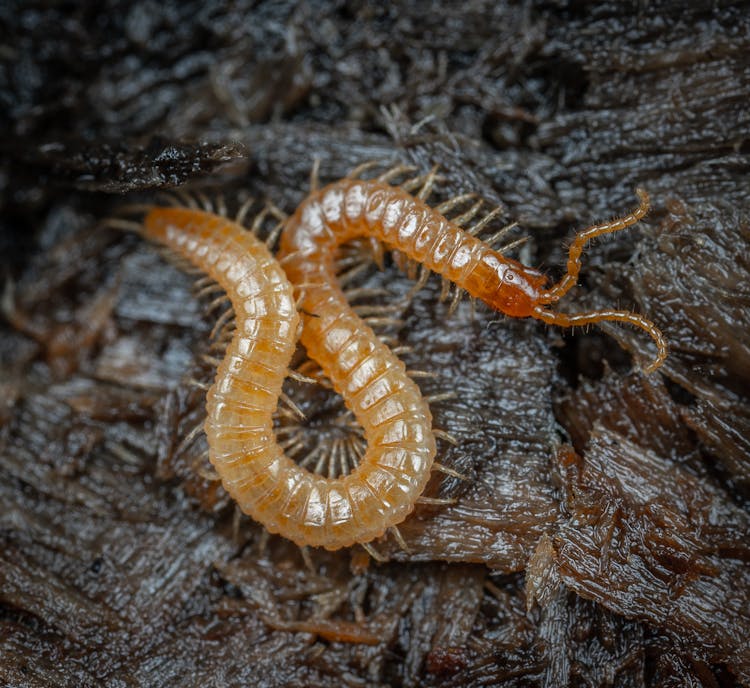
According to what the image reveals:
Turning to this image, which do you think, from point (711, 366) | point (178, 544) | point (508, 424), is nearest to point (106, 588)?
point (178, 544)

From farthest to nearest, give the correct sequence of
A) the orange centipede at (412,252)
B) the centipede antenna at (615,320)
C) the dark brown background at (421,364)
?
the orange centipede at (412,252) < the dark brown background at (421,364) < the centipede antenna at (615,320)

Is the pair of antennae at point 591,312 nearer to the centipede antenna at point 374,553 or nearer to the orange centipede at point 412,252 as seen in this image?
the orange centipede at point 412,252

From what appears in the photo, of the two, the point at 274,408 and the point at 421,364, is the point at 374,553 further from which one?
the point at 421,364

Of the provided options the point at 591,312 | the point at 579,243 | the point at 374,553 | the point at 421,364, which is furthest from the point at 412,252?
the point at 374,553

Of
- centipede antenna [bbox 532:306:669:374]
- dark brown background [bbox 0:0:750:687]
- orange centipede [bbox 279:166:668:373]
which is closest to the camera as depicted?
centipede antenna [bbox 532:306:669:374]

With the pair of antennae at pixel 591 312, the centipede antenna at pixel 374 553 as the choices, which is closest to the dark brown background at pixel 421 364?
the centipede antenna at pixel 374 553

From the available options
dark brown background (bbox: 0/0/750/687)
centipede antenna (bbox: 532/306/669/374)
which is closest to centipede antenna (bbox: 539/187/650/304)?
centipede antenna (bbox: 532/306/669/374)

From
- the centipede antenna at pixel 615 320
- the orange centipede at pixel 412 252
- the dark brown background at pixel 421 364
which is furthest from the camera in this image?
the orange centipede at pixel 412 252

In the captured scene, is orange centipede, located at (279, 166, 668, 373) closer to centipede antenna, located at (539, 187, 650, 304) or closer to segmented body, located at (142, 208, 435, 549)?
centipede antenna, located at (539, 187, 650, 304)
